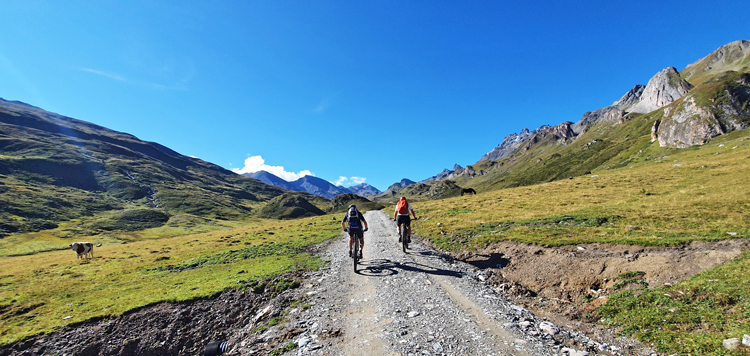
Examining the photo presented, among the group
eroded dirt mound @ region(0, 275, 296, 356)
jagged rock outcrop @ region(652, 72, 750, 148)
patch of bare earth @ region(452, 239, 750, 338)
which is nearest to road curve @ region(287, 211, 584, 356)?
patch of bare earth @ region(452, 239, 750, 338)

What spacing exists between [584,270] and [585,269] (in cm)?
10

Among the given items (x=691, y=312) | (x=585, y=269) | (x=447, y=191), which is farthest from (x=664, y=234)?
(x=447, y=191)

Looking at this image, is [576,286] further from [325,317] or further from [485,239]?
[325,317]

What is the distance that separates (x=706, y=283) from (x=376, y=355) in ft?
36.8

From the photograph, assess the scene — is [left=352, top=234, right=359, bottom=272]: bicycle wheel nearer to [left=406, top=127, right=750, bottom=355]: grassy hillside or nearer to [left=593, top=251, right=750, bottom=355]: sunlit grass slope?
[left=406, top=127, right=750, bottom=355]: grassy hillside

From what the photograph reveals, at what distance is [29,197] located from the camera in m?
178

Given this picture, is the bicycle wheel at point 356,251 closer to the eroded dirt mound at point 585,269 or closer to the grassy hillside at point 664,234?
the eroded dirt mound at point 585,269

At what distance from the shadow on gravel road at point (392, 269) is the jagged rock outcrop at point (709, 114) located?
18475 cm

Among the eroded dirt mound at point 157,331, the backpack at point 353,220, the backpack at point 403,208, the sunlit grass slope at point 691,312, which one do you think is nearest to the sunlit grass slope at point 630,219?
the backpack at point 403,208

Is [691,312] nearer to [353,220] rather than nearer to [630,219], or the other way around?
[353,220]

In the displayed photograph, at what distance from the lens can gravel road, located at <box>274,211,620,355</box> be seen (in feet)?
24.8

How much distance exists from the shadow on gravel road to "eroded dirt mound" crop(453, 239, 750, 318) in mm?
2511

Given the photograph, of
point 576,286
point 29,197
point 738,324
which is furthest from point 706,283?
point 29,197

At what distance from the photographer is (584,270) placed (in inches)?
498
